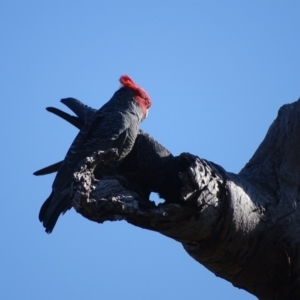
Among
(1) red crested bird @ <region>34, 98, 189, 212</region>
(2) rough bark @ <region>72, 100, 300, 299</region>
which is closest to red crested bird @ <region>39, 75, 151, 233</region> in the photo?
(1) red crested bird @ <region>34, 98, 189, 212</region>

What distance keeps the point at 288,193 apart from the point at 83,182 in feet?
3.02

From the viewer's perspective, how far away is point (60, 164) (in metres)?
3.98

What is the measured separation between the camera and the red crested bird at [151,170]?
236cm

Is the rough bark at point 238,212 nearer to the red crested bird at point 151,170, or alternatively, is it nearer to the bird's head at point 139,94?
the red crested bird at point 151,170

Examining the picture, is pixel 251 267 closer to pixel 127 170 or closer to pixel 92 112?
pixel 127 170

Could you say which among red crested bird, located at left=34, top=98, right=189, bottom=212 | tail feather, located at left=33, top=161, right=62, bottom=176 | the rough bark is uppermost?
tail feather, located at left=33, top=161, right=62, bottom=176

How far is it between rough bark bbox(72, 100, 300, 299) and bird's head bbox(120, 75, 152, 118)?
2.33 m

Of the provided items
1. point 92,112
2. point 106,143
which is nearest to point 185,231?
point 106,143

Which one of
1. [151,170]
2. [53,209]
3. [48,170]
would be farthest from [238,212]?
[48,170]

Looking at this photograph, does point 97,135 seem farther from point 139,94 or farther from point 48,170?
point 139,94

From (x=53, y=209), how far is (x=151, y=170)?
0.99 metres

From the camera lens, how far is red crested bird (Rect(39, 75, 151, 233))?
11.2 ft

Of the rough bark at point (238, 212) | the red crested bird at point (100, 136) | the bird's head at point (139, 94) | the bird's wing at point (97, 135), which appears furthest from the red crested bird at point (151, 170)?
the bird's head at point (139, 94)

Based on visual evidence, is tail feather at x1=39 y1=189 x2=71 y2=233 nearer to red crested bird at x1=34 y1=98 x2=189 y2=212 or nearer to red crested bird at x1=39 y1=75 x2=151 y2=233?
red crested bird at x1=39 y1=75 x2=151 y2=233
